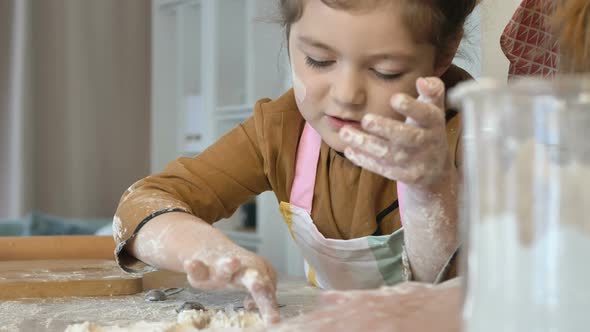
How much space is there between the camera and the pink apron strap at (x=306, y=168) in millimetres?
1053

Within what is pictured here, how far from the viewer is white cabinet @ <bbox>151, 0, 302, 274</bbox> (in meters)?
2.64

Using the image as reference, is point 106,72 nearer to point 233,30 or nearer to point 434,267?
point 233,30

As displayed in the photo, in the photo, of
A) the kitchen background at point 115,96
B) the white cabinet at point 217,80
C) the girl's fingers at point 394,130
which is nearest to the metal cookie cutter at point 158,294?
the girl's fingers at point 394,130

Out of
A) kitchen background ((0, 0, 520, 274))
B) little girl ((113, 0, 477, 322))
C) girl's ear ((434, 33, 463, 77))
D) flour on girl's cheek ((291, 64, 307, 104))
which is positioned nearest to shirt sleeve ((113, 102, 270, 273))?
little girl ((113, 0, 477, 322))

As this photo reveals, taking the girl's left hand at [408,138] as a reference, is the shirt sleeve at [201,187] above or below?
below

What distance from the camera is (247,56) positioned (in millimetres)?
2785

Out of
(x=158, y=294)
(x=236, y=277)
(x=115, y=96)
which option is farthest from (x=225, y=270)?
(x=115, y=96)

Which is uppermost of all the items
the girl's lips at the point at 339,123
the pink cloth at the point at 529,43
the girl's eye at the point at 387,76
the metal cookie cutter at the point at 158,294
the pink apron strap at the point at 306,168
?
the pink cloth at the point at 529,43

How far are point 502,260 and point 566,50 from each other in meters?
0.30

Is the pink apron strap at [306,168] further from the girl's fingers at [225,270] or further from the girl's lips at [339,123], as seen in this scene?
the girl's fingers at [225,270]

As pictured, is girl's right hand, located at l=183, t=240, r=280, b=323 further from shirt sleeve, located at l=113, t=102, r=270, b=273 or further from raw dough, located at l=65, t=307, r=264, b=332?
shirt sleeve, located at l=113, t=102, r=270, b=273

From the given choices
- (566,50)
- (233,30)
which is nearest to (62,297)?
(566,50)

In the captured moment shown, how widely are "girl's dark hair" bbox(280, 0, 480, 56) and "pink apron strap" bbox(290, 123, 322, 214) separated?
0.66 ft

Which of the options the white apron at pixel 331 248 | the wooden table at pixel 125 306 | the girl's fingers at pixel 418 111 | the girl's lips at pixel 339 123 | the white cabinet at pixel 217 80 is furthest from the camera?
the white cabinet at pixel 217 80
